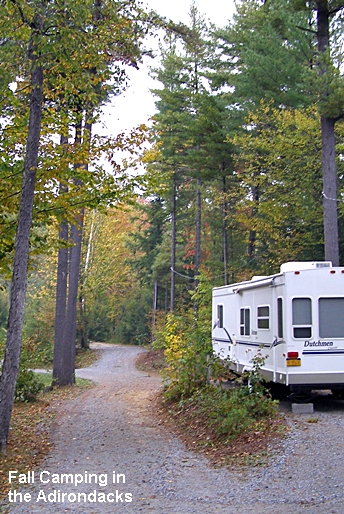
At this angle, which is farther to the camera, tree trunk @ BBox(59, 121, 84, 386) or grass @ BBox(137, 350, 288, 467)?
tree trunk @ BBox(59, 121, 84, 386)

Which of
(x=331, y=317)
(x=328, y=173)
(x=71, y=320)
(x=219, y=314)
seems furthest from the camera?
(x=71, y=320)

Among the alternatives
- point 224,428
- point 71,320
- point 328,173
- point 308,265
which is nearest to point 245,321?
point 308,265

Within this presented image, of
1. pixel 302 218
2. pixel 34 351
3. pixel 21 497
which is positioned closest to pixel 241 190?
pixel 302 218

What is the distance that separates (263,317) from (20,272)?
5278 millimetres

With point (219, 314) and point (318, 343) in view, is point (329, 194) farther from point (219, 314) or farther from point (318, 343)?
point (318, 343)

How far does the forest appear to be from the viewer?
908 cm

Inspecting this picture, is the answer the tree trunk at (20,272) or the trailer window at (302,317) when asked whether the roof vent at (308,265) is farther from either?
the tree trunk at (20,272)

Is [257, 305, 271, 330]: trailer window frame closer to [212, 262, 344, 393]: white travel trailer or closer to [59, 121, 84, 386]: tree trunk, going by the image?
[212, 262, 344, 393]: white travel trailer

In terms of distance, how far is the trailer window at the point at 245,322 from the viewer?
1258cm

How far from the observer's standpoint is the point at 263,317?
37.8 ft

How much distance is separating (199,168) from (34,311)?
57.6 feet

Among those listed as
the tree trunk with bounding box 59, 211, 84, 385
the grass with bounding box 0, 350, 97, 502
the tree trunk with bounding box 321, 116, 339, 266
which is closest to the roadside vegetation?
the grass with bounding box 0, 350, 97, 502

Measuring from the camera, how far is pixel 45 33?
8.88 m

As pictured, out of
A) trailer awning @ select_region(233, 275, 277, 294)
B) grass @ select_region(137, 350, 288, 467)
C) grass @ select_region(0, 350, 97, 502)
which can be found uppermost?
trailer awning @ select_region(233, 275, 277, 294)
